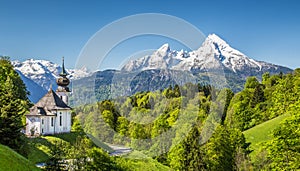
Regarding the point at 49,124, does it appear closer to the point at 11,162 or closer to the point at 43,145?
the point at 43,145

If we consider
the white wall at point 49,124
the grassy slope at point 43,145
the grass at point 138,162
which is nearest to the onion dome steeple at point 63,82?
the white wall at point 49,124

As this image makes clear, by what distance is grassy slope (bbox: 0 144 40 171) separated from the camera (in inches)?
→ 851

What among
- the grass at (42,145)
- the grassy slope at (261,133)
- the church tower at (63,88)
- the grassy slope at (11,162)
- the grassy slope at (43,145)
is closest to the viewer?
the grassy slope at (11,162)

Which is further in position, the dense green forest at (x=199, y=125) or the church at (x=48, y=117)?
the church at (x=48, y=117)

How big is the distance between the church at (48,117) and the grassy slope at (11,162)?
85.4 feet

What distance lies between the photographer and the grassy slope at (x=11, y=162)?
70.9 feet

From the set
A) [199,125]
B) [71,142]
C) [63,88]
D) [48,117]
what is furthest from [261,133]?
[63,88]

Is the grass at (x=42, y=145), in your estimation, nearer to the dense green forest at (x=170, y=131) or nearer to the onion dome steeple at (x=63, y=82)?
the dense green forest at (x=170, y=131)

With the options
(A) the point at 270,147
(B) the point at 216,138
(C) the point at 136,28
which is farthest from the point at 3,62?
(A) the point at 270,147

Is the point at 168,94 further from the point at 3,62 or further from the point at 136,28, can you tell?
the point at 136,28

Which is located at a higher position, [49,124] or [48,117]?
[48,117]

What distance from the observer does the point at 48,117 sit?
2060 inches

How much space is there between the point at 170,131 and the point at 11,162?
3353 centimetres

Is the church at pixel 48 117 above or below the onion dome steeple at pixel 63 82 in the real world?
below
